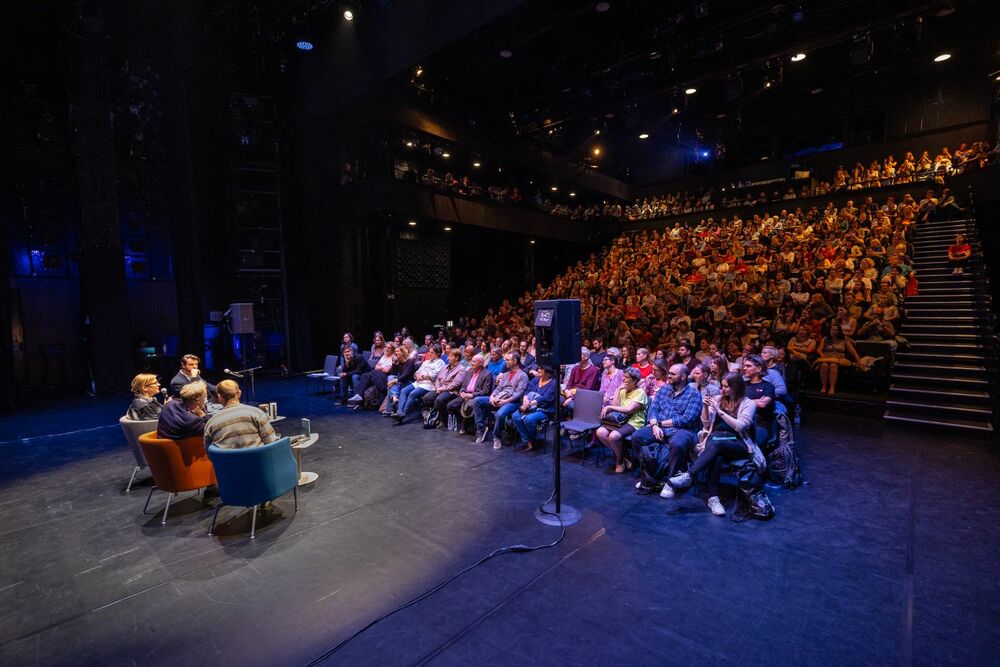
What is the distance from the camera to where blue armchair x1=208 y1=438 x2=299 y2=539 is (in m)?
3.34

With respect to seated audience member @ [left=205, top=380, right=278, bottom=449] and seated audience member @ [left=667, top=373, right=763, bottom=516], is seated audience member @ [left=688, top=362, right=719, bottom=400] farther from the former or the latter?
seated audience member @ [left=205, top=380, right=278, bottom=449]

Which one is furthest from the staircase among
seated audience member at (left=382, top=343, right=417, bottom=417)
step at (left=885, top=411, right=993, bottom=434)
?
seated audience member at (left=382, top=343, right=417, bottom=417)

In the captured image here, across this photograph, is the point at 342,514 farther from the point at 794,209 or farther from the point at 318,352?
Answer: the point at 794,209

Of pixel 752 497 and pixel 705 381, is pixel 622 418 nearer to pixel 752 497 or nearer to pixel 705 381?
pixel 705 381

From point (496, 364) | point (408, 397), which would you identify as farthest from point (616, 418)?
point (408, 397)

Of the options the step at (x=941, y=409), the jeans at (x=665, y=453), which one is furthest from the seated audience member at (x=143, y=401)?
the step at (x=941, y=409)

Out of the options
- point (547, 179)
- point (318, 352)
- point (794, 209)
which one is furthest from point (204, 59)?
point (794, 209)

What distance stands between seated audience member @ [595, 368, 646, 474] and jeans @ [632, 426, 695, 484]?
359 mm

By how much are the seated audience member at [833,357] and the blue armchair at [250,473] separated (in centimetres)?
791

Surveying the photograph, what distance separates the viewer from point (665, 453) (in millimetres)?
4363

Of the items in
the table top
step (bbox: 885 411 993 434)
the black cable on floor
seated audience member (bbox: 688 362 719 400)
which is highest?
seated audience member (bbox: 688 362 719 400)

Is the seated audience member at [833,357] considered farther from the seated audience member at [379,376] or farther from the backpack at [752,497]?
the seated audience member at [379,376]

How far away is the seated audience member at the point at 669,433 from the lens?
4.28 meters

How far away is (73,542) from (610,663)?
161 inches
